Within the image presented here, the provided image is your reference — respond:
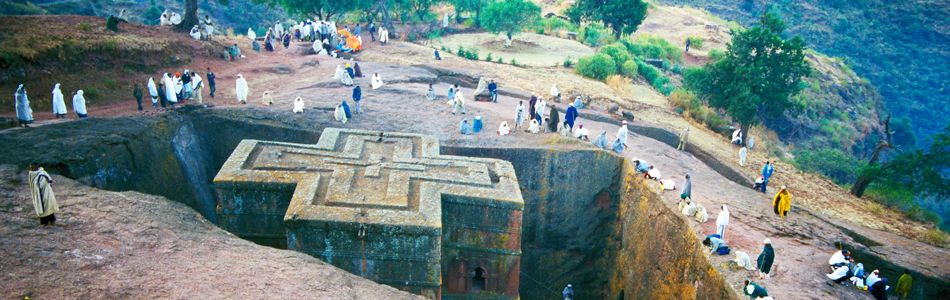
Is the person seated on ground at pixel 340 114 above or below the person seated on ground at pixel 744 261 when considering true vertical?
above

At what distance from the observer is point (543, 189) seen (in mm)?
16953

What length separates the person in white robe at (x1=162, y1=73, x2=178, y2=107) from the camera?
17.4 meters

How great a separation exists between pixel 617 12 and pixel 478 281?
33.8 m

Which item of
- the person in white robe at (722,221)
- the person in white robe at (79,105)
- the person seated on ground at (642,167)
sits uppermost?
the person in white robe at (79,105)

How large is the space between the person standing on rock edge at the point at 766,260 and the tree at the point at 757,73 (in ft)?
58.2

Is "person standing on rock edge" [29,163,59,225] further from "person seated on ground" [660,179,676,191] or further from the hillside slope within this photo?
the hillside slope

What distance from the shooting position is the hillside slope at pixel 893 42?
190 feet

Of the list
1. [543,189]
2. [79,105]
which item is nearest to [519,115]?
[543,189]

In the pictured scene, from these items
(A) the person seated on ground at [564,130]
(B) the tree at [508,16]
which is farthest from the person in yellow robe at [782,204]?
(B) the tree at [508,16]

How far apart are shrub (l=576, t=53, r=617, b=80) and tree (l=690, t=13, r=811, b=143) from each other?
18.4 ft

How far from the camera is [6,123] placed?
555 inches

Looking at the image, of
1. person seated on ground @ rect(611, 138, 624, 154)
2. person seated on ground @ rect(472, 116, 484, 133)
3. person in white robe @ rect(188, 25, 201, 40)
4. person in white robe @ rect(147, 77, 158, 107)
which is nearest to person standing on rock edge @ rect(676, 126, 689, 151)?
person seated on ground @ rect(611, 138, 624, 154)

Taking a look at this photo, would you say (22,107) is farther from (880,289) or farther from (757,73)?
(757,73)

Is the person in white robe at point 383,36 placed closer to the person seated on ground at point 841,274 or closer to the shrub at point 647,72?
the shrub at point 647,72
